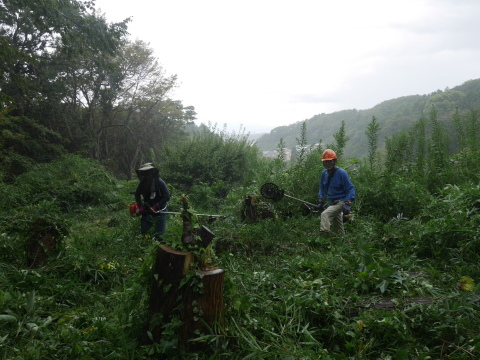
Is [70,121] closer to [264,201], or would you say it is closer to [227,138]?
[227,138]

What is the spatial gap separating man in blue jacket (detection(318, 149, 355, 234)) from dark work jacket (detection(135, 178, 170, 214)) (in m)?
2.99

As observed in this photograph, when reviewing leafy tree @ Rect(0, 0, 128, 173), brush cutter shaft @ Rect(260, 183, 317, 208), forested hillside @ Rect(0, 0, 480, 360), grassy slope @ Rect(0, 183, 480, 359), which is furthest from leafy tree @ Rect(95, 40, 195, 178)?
grassy slope @ Rect(0, 183, 480, 359)

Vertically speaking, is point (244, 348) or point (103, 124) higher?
point (103, 124)

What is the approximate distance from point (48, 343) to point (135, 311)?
2.14 ft

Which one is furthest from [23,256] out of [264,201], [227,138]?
[227,138]

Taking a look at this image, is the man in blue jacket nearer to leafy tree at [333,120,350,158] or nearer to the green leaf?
leafy tree at [333,120,350,158]

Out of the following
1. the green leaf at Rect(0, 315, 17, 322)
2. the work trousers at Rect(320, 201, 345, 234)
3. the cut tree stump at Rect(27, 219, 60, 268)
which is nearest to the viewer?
the green leaf at Rect(0, 315, 17, 322)

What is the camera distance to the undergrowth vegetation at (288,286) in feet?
7.95

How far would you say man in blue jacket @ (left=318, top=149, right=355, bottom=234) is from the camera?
603 centimetres

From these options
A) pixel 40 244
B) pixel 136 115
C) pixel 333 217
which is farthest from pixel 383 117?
pixel 40 244

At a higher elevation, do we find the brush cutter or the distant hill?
the distant hill

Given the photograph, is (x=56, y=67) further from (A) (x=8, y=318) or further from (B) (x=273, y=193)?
(A) (x=8, y=318)

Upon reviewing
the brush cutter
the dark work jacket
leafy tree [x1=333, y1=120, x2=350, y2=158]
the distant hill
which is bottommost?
the brush cutter

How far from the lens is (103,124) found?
761 inches
